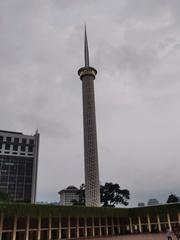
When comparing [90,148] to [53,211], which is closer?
[53,211]

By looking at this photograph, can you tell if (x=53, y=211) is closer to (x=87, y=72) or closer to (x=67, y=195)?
(x=87, y=72)

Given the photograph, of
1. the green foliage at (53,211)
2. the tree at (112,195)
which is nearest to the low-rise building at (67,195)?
the tree at (112,195)

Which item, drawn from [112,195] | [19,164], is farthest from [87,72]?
[19,164]

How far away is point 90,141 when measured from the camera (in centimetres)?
4219

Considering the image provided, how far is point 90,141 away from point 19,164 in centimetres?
3868

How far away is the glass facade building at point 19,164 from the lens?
230 ft

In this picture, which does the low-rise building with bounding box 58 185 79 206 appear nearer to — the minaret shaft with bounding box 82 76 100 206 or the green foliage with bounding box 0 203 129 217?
the minaret shaft with bounding box 82 76 100 206

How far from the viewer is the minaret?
1580 inches

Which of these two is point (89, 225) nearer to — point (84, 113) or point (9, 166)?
point (84, 113)

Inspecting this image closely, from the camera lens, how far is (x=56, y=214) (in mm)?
27688

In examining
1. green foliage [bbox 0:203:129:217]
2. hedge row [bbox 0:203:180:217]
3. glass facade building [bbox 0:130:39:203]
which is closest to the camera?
green foliage [bbox 0:203:129:217]

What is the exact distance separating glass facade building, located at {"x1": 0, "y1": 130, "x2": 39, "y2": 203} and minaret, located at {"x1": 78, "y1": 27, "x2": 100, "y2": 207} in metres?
33.9

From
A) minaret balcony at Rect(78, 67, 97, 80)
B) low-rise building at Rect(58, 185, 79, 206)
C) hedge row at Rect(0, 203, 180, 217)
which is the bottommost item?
hedge row at Rect(0, 203, 180, 217)

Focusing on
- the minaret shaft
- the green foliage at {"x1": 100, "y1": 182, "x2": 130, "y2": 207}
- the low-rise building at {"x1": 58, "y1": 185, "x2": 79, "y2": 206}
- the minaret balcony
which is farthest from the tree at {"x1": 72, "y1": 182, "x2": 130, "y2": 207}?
the low-rise building at {"x1": 58, "y1": 185, "x2": 79, "y2": 206}
